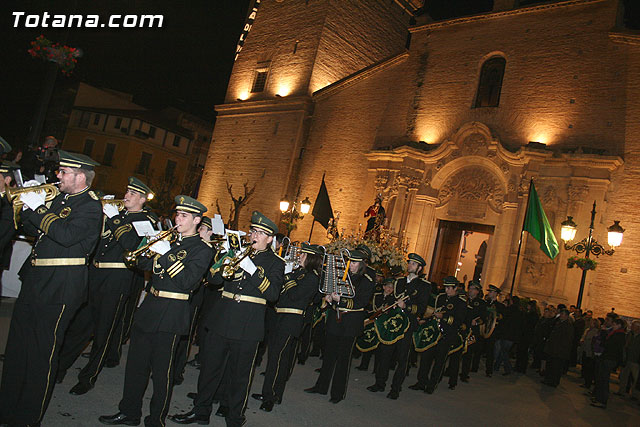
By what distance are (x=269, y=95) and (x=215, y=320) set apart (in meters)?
23.3

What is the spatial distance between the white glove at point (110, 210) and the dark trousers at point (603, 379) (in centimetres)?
1013

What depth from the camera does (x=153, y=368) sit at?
4.72 metres

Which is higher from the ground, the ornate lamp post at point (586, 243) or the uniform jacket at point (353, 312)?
the ornate lamp post at point (586, 243)

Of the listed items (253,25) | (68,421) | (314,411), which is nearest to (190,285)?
(68,421)

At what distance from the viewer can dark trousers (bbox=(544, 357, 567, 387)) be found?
40.3ft

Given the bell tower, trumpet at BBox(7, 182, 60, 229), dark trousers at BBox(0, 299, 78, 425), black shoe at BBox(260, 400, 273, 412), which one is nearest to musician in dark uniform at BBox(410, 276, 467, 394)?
black shoe at BBox(260, 400, 273, 412)

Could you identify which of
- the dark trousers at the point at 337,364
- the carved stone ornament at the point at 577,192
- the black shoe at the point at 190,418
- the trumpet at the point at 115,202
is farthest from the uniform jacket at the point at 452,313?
the carved stone ornament at the point at 577,192

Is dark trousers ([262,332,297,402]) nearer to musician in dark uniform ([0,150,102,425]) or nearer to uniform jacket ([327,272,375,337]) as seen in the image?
uniform jacket ([327,272,375,337])

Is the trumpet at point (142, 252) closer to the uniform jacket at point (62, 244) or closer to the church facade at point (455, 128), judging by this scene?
the uniform jacket at point (62, 244)

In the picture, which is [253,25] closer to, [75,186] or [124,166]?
[124,166]

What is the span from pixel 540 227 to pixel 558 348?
4338mm

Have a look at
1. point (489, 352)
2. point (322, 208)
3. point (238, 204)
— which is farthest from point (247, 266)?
point (238, 204)

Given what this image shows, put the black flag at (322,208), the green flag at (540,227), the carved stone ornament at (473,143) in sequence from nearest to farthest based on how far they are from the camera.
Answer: the green flag at (540,227)
the carved stone ornament at (473,143)
the black flag at (322,208)

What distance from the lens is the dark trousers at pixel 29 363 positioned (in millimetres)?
4219
